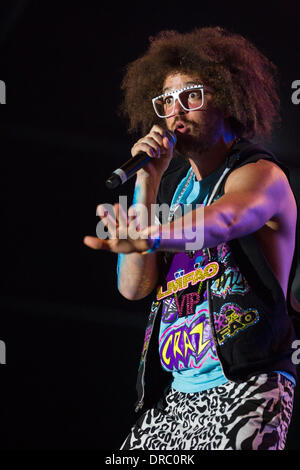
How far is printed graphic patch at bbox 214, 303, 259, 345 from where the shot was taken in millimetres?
1550

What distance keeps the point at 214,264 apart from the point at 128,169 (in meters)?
0.35

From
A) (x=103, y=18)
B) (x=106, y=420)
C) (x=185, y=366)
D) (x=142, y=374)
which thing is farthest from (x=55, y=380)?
(x=103, y=18)

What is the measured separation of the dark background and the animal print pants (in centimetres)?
115

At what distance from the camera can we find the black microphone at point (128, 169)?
1472mm

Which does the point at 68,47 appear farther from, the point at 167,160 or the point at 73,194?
the point at 167,160

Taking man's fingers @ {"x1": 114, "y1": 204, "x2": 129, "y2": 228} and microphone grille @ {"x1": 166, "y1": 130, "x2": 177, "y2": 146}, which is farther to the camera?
microphone grille @ {"x1": 166, "y1": 130, "x2": 177, "y2": 146}

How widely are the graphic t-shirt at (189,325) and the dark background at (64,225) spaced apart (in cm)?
104

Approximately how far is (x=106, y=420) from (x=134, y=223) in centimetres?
178

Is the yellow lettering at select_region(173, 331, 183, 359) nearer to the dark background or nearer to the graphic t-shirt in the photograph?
the graphic t-shirt

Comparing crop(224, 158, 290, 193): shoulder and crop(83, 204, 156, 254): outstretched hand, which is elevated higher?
crop(224, 158, 290, 193): shoulder

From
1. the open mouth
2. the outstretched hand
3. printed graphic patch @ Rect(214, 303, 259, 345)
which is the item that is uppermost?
the open mouth

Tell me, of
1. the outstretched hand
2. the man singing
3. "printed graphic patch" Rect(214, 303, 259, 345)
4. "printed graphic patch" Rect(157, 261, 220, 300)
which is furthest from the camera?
"printed graphic patch" Rect(157, 261, 220, 300)

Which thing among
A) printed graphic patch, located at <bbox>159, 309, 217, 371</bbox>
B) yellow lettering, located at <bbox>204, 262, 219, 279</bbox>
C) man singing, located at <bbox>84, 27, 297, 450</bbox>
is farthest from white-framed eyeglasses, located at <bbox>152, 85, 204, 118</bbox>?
printed graphic patch, located at <bbox>159, 309, 217, 371</bbox>

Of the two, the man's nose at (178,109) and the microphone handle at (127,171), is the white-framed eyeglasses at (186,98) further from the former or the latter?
the microphone handle at (127,171)
